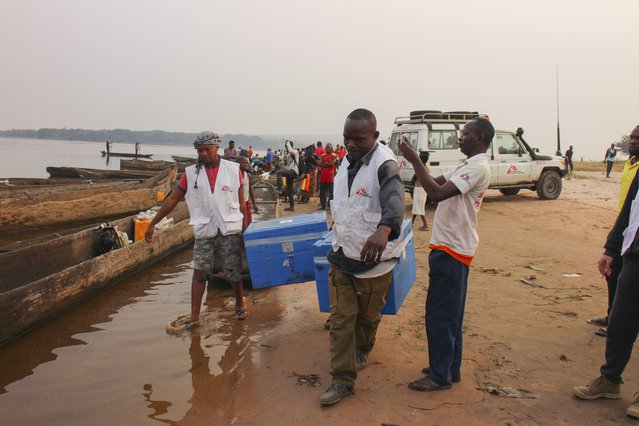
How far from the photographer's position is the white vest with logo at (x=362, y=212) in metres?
2.93

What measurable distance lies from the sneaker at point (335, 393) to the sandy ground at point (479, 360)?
47mm

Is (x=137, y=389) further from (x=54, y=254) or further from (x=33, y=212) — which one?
(x=33, y=212)

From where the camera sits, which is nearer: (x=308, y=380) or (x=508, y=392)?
(x=508, y=392)

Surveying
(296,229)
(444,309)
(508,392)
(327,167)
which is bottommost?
(508,392)

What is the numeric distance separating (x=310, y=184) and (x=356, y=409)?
13363 millimetres

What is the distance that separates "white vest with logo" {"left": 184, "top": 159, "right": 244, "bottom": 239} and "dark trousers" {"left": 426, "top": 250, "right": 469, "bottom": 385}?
220 centimetres

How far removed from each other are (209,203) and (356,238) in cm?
202

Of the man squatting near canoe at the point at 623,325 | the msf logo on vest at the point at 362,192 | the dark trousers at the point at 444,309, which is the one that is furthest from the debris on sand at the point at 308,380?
the man squatting near canoe at the point at 623,325

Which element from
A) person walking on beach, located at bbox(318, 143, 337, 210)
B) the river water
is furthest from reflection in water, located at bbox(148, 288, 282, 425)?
person walking on beach, located at bbox(318, 143, 337, 210)

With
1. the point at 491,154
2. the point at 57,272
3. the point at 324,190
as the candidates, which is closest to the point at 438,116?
the point at 491,154

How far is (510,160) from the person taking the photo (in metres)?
13.3

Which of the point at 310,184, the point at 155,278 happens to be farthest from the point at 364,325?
the point at 310,184

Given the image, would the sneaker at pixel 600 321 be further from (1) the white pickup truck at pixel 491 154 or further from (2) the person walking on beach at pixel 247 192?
(1) the white pickup truck at pixel 491 154

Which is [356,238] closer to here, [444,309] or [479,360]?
[444,309]
